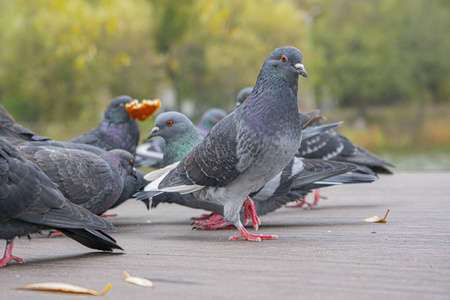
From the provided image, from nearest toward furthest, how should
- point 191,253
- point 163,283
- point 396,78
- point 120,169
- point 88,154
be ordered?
point 163,283 → point 191,253 → point 88,154 → point 120,169 → point 396,78

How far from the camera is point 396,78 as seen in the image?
126 feet

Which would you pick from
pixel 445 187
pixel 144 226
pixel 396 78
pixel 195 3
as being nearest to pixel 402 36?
pixel 396 78

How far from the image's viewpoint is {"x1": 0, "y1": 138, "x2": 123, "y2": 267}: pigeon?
3.41 m

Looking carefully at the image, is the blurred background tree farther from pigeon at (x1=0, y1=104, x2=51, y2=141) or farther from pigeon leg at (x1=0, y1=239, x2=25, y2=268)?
pigeon leg at (x1=0, y1=239, x2=25, y2=268)

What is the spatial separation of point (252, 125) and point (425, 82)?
37221 millimetres

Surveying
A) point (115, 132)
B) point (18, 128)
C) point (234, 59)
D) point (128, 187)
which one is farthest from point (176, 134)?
point (234, 59)

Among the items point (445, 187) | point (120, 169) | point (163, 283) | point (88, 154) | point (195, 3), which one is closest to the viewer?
point (163, 283)

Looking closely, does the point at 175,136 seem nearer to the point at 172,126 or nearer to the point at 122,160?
the point at 172,126

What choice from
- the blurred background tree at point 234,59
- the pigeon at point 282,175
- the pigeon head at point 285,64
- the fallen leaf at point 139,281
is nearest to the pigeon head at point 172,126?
the pigeon at point 282,175

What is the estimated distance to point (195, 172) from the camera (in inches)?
165

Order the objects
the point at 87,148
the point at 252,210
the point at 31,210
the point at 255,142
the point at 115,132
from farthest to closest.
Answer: the point at 115,132, the point at 87,148, the point at 252,210, the point at 255,142, the point at 31,210

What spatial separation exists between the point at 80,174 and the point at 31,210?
121 centimetres

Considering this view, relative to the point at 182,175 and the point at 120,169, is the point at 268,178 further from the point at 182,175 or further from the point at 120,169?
the point at 120,169

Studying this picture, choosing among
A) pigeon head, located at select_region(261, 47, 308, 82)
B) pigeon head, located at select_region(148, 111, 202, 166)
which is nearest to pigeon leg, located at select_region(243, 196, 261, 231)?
pigeon head, located at select_region(148, 111, 202, 166)
